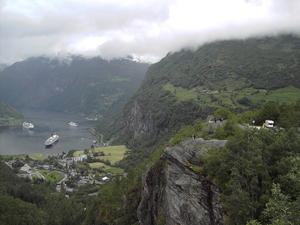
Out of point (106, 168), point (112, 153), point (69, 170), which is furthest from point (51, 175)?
point (112, 153)

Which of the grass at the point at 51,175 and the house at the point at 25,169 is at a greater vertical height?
the house at the point at 25,169

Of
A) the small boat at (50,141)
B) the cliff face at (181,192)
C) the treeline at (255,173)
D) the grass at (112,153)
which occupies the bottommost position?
the grass at (112,153)

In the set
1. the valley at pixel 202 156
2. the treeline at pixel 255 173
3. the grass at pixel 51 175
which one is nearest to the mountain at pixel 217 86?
the valley at pixel 202 156

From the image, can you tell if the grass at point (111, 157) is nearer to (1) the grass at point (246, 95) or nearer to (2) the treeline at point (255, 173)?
(1) the grass at point (246, 95)

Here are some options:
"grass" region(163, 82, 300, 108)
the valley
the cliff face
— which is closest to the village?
the valley

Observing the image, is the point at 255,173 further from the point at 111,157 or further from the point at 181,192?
the point at 111,157

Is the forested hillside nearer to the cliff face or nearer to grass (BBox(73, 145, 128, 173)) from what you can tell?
the cliff face

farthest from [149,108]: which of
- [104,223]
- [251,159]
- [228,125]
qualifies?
[251,159]
